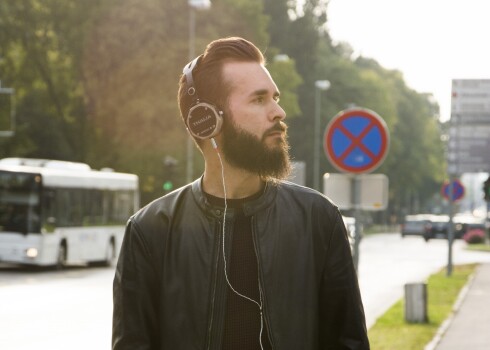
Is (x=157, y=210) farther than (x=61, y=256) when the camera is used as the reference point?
No

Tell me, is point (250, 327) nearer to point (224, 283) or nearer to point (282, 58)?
point (224, 283)

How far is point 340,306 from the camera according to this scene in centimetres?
358

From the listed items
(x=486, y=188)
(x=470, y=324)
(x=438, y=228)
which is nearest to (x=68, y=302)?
(x=470, y=324)

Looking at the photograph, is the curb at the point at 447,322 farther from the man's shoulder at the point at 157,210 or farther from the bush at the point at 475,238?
the bush at the point at 475,238

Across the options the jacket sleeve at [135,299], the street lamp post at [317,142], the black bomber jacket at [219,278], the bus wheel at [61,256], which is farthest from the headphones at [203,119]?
the street lamp post at [317,142]

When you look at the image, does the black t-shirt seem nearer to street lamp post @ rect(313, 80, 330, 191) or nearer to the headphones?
the headphones

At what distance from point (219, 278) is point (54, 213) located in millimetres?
25968

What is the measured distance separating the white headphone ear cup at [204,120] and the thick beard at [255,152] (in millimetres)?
36

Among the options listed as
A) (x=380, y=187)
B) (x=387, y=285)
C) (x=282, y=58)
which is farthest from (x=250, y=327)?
(x=282, y=58)

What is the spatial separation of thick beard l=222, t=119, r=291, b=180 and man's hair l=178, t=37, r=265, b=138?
3.8 inches

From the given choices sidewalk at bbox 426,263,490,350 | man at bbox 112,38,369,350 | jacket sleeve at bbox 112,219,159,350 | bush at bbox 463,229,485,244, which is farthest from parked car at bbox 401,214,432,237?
jacket sleeve at bbox 112,219,159,350

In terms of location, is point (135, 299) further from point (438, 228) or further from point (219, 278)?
point (438, 228)

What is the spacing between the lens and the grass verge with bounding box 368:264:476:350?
44.9ft

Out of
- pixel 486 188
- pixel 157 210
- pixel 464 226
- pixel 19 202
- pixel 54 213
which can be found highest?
pixel 486 188
